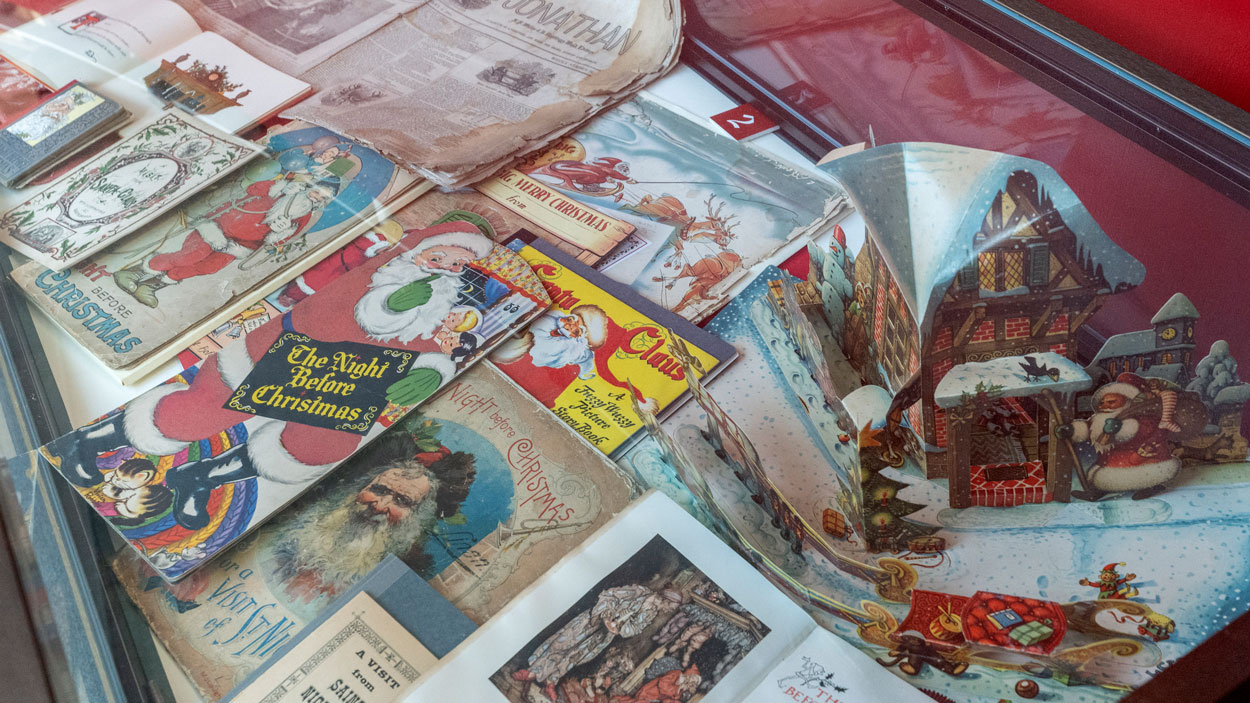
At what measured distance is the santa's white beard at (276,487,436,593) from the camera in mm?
750

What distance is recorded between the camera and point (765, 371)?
85 cm

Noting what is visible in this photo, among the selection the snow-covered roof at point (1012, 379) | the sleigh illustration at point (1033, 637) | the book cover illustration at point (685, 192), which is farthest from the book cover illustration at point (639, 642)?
the book cover illustration at point (685, 192)

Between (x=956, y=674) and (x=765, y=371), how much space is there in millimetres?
323

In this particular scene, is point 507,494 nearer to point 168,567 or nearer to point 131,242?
point 168,567

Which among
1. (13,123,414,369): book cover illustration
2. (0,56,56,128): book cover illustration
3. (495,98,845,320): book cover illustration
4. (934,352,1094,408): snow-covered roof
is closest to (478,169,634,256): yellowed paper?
(495,98,845,320): book cover illustration

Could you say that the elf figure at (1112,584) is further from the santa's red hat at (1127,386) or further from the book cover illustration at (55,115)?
the book cover illustration at (55,115)

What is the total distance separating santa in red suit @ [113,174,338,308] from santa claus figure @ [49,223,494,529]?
0.45ft

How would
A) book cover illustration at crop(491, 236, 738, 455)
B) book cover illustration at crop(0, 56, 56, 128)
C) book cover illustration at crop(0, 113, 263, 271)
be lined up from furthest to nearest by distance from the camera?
book cover illustration at crop(0, 56, 56, 128), book cover illustration at crop(0, 113, 263, 271), book cover illustration at crop(491, 236, 738, 455)

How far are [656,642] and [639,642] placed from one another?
1 centimetres

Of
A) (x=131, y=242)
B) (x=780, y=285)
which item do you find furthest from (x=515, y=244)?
(x=131, y=242)

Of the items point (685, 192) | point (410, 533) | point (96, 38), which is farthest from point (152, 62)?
point (410, 533)

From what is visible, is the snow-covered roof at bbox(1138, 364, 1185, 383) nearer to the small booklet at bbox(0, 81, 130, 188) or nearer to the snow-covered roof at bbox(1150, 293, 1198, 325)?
the snow-covered roof at bbox(1150, 293, 1198, 325)

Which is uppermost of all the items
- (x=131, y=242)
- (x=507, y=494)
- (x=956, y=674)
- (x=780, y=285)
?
(x=131, y=242)

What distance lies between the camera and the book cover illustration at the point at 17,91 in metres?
1.27
